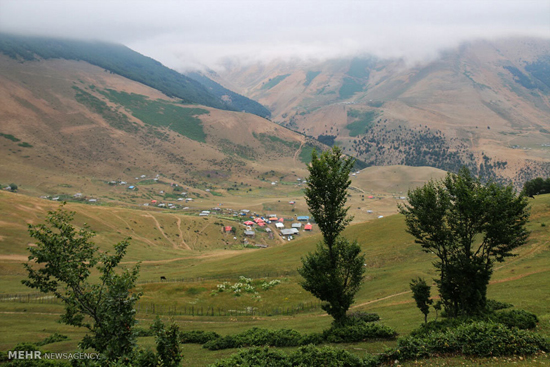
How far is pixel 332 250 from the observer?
27656 mm

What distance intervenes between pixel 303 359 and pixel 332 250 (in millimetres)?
10202

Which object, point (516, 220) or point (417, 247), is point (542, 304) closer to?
point (516, 220)

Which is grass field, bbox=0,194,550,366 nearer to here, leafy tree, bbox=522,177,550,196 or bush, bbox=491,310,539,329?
bush, bbox=491,310,539,329

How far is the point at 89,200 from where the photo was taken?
521 ft

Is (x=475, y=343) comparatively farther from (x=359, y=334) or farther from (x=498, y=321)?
(x=359, y=334)

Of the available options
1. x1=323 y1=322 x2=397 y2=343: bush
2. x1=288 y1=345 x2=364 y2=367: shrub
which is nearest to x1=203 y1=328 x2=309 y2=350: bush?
x1=323 y1=322 x2=397 y2=343: bush

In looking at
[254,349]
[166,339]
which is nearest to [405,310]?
[254,349]

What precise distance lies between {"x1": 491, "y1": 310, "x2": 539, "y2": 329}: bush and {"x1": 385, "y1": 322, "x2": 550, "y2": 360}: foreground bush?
10.7ft

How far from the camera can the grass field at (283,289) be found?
94.5 ft

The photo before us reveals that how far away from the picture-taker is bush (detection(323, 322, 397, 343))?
973 inches

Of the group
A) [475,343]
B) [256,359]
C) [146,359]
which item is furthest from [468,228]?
[146,359]

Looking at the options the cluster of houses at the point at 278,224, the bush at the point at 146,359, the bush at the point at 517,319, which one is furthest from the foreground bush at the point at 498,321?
the cluster of houses at the point at 278,224

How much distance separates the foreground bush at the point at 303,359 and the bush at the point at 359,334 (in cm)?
580

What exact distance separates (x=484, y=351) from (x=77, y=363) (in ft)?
69.8
